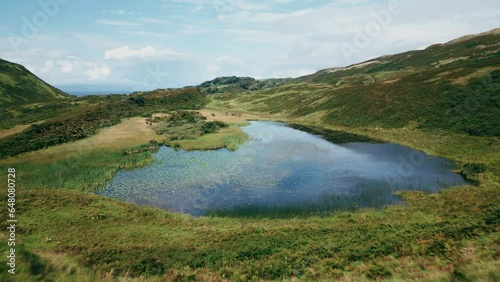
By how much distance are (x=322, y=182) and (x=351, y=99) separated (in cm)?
5680

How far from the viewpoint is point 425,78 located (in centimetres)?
8044

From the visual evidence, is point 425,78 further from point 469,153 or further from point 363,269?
point 363,269

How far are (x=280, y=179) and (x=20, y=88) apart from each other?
17179 cm

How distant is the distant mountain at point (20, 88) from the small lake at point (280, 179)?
13012 centimetres

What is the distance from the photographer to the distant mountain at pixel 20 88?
459 feet

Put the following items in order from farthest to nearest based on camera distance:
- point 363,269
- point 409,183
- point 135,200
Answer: point 409,183 < point 135,200 < point 363,269

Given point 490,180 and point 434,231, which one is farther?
point 490,180

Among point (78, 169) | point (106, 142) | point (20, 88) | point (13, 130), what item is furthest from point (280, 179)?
point (20, 88)

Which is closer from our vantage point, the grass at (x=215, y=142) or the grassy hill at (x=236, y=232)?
the grassy hill at (x=236, y=232)

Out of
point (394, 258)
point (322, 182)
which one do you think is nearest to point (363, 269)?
point (394, 258)

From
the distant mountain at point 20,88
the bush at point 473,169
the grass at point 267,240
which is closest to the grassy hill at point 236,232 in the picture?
the grass at point 267,240

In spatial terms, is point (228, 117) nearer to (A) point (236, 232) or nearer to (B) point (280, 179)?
(B) point (280, 179)

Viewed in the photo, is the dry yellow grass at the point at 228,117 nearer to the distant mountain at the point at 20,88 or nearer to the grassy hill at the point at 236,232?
the grassy hill at the point at 236,232

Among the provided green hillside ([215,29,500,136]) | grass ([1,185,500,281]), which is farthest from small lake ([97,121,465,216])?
green hillside ([215,29,500,136])
